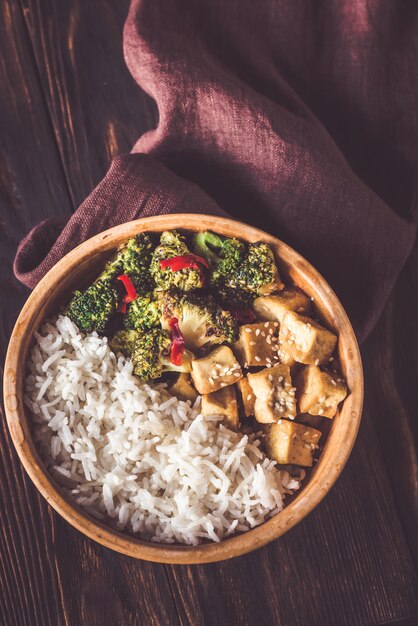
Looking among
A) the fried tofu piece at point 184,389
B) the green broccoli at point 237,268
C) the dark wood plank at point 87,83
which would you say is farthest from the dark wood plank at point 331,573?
the dark wood plank at point 87,83

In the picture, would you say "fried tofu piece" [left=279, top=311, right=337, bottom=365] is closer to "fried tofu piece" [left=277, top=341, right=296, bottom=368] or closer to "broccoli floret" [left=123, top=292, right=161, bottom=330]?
"fried tofu piece" [left=277, top=341, right=296, bottom=368]

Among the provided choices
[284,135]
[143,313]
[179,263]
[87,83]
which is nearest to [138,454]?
[143,313]

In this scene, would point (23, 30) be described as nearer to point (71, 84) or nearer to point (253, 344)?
point (71, 84)

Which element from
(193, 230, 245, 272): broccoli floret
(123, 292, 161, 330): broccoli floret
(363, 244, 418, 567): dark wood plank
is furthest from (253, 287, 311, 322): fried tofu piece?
(363, 244, 418, 567): dark wood plank

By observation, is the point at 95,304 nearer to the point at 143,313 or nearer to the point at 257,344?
the point at 143,313

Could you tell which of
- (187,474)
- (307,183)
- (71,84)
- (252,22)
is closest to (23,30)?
(71,84)

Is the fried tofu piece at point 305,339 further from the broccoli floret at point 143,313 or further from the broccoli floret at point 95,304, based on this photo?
the broccoli floret at point 95,304
